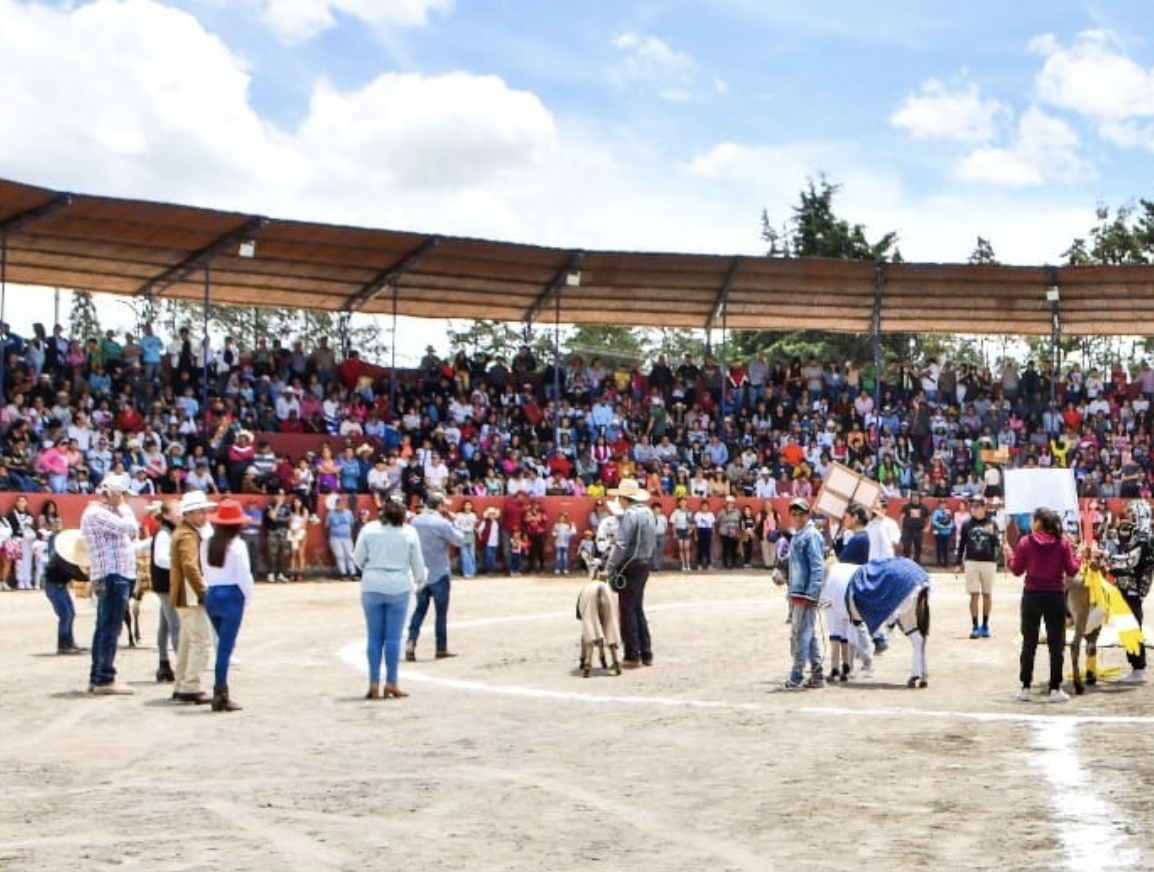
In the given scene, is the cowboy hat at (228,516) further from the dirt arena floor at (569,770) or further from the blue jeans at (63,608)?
the blue jeans at (63,608)

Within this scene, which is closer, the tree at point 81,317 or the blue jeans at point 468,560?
the blue jeans at point 468,560

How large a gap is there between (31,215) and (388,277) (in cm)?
869

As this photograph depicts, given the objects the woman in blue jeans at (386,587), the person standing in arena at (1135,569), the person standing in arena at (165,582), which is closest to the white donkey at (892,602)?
the person standing in arena at (1135,569)

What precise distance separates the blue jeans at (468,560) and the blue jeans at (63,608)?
13484 mm

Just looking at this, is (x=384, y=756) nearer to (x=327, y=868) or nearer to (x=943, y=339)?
(x=327, y=868)

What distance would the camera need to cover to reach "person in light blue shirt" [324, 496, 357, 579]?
29.0 m

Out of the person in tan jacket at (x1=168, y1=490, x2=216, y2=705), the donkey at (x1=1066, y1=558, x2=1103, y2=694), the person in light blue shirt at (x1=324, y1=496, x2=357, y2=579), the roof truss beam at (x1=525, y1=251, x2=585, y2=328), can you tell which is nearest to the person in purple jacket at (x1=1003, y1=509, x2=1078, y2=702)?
the donkey at (x1=1066, y1=558, x2=1103, y2=694)

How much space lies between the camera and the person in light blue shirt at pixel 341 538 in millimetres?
28953

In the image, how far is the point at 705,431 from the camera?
36.1 metres

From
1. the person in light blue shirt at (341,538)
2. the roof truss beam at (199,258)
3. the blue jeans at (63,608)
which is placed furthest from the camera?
the roof truss beam at (199,258)

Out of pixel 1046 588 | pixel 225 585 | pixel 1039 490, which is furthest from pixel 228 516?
pixel 1039 490

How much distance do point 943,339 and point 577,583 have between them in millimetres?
57200

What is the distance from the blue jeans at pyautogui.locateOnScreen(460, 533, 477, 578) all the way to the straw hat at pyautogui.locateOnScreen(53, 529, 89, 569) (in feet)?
45.2

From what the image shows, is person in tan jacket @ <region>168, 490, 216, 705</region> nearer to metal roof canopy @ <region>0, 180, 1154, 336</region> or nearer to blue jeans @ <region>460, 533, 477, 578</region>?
blue jeans @ <region>460, 533, 477, 578</region>
